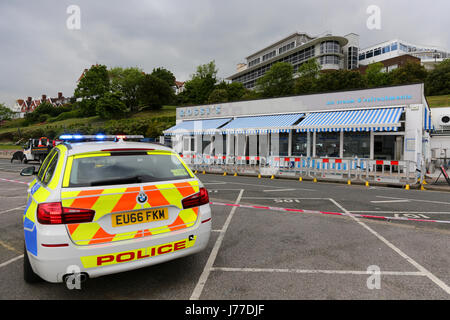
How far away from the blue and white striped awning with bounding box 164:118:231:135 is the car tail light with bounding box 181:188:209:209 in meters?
17.5

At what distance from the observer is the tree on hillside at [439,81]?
4791 centimetres

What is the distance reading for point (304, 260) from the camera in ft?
12.0

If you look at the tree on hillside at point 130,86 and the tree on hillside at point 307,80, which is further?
the tree on hillside at point 130,86

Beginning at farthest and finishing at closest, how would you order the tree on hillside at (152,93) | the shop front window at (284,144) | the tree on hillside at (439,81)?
the tree on hillside at (152,93)
the tree on hillside at (439,81)
the shop front window at (284,144)

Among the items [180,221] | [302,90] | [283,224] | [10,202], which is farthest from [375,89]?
[302,90]

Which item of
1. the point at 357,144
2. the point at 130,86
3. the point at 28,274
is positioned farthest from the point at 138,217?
the point at 130,86

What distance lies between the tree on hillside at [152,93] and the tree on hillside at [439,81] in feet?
179

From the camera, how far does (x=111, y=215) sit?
2.58m

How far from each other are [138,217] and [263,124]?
16618 millimetres

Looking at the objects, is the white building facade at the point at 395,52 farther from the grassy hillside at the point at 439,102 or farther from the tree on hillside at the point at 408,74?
the grassy hillside at the point at 439,102

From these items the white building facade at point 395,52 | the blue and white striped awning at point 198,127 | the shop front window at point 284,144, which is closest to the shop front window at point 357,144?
the shop front window at point 284,144

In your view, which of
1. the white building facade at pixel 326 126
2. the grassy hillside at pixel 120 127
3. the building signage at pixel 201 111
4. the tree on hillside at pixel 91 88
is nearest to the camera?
the white building facade at pixel 326 126

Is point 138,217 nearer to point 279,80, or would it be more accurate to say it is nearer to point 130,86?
point 279,80
